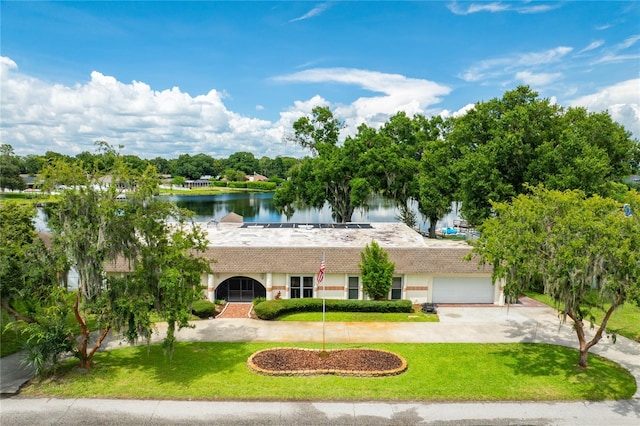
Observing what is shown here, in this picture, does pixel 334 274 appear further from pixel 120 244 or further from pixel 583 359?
pixel 120 244

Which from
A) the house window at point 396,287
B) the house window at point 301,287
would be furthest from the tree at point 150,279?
the house window at point 396,287

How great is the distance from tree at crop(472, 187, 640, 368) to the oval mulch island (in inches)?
239

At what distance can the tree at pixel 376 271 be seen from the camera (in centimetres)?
2688

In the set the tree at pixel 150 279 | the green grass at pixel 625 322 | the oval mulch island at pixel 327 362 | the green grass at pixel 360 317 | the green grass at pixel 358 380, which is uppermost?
the tree at pixel 150 279

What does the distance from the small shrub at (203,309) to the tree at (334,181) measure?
26.4 metres

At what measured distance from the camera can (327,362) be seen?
18797 mm

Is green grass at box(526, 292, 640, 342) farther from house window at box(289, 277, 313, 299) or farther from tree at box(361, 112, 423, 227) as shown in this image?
tree at box(361, 112, 423, 227)

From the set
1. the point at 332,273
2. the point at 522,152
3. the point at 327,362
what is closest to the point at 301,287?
the point at 332,273

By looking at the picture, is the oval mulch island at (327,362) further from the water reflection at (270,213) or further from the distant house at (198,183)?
the distant house at (198,183)

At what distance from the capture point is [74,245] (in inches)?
625

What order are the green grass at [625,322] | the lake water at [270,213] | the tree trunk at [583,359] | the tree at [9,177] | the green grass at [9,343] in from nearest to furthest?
the tree trunk at [583,359] < the green grass at [9,343] < the green grass at [625,322] < the lake water at [270,213] < the tree at [9,177]

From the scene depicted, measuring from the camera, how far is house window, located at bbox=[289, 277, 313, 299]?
2831 centimetres

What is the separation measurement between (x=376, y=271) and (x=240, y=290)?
356 inches

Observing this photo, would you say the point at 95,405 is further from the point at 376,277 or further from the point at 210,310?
the point at 376,277
